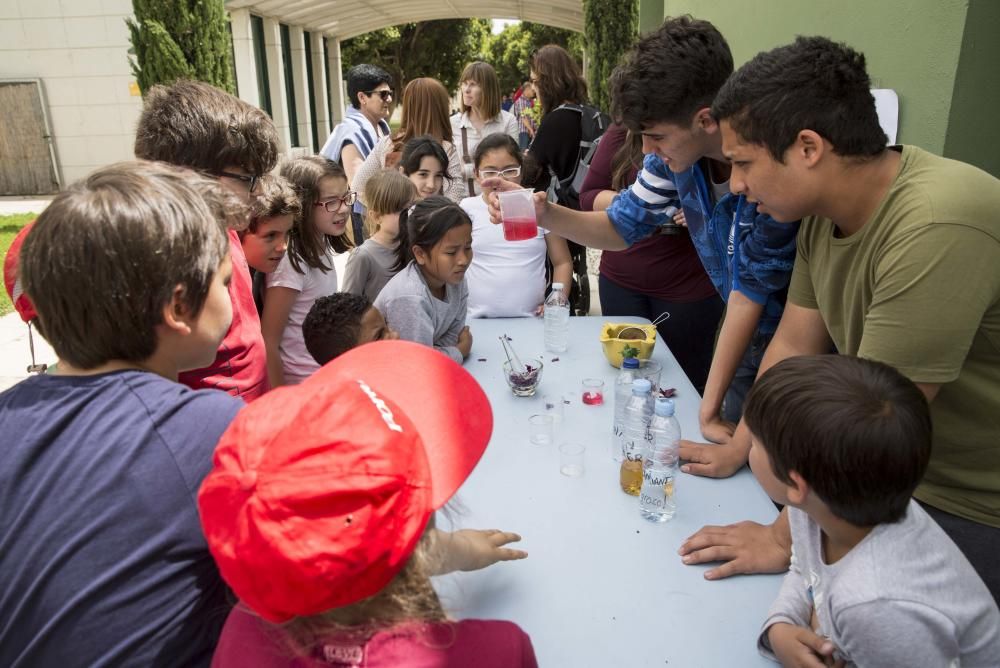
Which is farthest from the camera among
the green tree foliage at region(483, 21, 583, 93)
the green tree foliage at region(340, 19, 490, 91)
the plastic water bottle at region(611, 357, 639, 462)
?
the green tree foliage at region(483, 21, 583, 93)

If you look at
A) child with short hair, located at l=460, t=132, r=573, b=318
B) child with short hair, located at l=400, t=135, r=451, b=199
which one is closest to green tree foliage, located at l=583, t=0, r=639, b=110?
child with short hair, located at l=400, t=135, r=451, b=199

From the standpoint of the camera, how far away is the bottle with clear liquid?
171cm

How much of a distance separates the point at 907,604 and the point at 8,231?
36.7ft

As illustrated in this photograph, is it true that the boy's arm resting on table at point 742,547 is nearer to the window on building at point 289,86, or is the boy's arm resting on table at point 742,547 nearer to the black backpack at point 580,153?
the black backpack at point 580,153

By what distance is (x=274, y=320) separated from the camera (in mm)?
2584

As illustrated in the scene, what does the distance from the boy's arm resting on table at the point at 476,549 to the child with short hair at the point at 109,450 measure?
41 centimetres

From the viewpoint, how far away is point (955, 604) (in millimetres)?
1081

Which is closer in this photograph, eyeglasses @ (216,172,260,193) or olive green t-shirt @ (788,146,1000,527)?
olive green t-shirt @ (788,146,1000,527)

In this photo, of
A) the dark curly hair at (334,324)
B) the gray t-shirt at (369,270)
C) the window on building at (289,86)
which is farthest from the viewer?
the window on building at (289,86)

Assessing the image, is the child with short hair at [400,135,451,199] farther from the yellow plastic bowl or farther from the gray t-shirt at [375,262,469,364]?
the yellow plastic bowl

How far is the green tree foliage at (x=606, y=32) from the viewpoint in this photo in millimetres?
9602

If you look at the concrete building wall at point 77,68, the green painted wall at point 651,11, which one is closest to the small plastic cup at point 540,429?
the green painted wall at point 651,11

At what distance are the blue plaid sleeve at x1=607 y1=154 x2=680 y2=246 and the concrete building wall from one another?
12.0m

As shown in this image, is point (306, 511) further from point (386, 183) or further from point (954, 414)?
point (386, 183)
